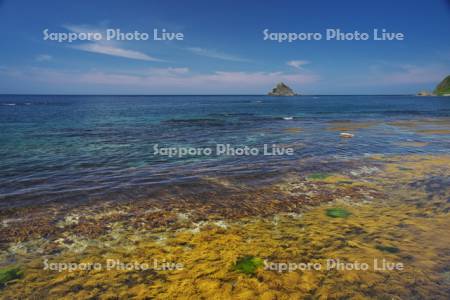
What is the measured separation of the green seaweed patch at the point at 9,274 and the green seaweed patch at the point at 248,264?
17.4 ft

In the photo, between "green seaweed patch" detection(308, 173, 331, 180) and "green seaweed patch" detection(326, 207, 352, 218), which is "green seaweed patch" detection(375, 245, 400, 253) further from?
"green seaweed patch" detection(308, 173, 331, 180)

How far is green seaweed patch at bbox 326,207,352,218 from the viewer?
31.5ft

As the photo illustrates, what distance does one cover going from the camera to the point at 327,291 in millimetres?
5816

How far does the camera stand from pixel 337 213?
9.80 m

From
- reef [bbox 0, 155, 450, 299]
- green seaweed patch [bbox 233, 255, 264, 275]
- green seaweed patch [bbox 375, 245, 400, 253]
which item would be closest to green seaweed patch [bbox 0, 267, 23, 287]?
reef [bbox 0, 155, 450, 299]

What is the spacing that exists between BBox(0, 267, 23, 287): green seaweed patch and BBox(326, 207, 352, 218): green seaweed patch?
9.41m

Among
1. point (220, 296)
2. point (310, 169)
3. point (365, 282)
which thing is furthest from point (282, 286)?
point (310, 169)

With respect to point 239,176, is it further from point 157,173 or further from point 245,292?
point 245,292

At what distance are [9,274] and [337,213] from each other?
32.9 ft

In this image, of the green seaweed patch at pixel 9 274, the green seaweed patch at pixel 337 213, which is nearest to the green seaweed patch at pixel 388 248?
the green seaweed patch at pixel 337 213

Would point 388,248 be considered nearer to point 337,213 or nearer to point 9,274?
point 337,213

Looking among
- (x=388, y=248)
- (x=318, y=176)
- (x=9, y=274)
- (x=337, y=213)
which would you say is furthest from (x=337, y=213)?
(x=9, y=274)

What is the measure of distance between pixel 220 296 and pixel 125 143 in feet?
71.3

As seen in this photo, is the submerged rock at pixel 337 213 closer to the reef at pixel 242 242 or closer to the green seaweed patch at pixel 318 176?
the reef at pixel 242 242
